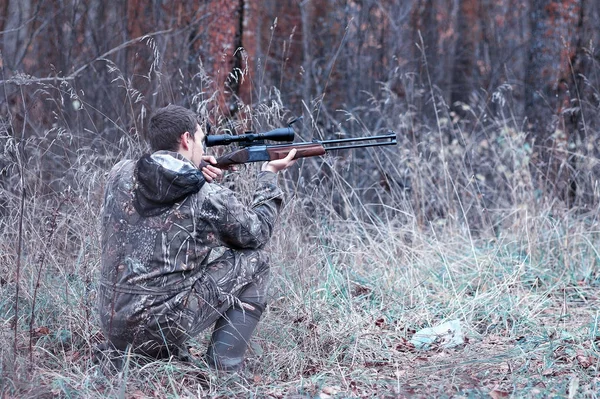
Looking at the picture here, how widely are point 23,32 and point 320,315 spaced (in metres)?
5.77

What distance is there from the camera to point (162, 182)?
3789 mm

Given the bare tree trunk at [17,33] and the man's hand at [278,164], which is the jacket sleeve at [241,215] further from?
the bare tree trunk at [17,33]

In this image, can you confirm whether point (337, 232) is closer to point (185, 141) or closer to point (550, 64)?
point (185, 141)

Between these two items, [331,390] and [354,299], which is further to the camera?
[354,299]

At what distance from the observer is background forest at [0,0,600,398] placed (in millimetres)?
4160

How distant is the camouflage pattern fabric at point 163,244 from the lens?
385cm

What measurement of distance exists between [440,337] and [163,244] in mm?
1934

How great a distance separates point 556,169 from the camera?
7445 mm

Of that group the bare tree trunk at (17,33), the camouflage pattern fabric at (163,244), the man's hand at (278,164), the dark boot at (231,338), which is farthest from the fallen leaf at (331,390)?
the bare tree trunk at (17,33)

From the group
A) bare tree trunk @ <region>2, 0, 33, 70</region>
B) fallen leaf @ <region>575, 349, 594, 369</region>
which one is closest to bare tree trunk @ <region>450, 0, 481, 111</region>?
bare tree trunk @ <region>2, 0, 33, 70</region>

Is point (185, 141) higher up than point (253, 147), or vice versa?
point (185, 141)

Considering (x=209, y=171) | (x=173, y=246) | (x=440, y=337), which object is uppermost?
(x=209, y=171)

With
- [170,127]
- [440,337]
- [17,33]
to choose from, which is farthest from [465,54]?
[170,127]

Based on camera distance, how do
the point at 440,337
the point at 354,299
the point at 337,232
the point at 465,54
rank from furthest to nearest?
the point at 465,54
the point at 337,232
the point at 354,299
the point at 440,337
